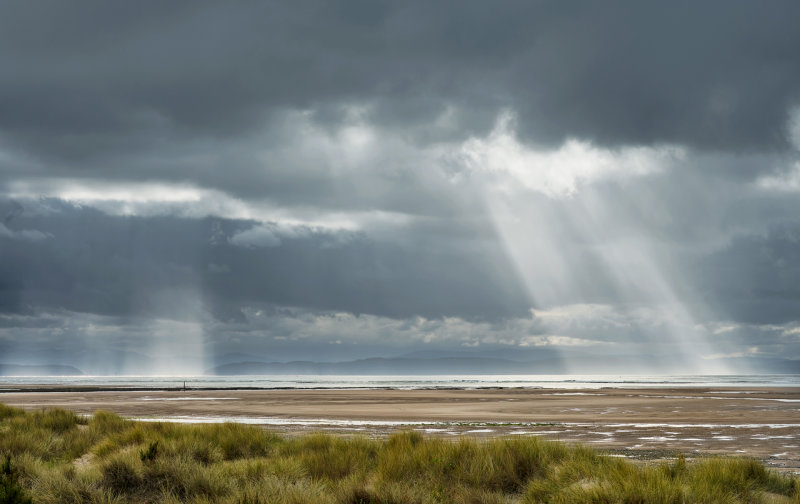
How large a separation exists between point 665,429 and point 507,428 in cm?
732

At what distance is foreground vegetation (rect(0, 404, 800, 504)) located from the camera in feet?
36.0

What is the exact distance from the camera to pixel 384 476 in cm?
1284

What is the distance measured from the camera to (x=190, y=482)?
12672 millimetres

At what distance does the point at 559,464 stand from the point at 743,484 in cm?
347

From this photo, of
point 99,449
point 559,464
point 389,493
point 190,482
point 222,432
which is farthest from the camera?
point 222,432

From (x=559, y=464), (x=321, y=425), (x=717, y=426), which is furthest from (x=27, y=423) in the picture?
(x=717, y=426)

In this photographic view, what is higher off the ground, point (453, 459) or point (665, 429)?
point (453, 459)

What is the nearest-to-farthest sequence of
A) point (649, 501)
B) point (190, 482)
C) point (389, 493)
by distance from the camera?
point (649, 501)
point (389, 493)
point (190, 482)

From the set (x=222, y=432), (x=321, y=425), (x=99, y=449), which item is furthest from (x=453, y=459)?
(x=321, y=425)

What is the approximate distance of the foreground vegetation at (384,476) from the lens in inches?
432

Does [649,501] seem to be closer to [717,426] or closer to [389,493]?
[389,493]

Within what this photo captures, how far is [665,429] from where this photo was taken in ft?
97.1

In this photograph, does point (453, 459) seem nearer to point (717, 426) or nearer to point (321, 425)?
point (321, 425)

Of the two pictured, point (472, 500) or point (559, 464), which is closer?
point (472, 500)
